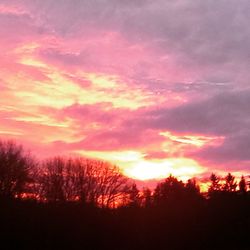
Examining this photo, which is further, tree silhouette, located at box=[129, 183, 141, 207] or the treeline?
tree silhouette, located at box=[129, 183, 141, 207]

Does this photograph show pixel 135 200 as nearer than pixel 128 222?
No

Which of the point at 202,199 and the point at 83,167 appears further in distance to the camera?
the point at 83,167

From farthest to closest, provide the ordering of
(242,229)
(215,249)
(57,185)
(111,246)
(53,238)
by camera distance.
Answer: (57,185)
(242,229)
(215,249)
(111,246)
(53,238)

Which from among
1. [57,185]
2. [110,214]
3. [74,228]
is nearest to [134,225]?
[110,214]

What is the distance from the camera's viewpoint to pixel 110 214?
2741 cm

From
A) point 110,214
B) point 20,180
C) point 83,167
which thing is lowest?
point 110,214

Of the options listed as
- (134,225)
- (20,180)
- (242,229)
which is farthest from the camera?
(20,180)

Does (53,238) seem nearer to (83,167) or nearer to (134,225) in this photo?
(134,225)

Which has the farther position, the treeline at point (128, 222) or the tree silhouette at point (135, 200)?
the tree silhouette at point (135, 200)

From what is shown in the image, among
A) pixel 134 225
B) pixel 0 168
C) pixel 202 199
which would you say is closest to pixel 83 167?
pixel 0 168

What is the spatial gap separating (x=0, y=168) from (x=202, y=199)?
22.2 meters

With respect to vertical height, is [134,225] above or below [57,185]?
below

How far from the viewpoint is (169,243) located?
2911 cm

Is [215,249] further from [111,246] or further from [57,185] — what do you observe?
[57,185]
